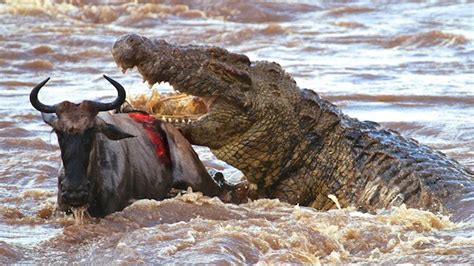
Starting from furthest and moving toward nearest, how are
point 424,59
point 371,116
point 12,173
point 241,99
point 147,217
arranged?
point 424,59, point 371,116, point 12,173, point 241,99, point 147,217

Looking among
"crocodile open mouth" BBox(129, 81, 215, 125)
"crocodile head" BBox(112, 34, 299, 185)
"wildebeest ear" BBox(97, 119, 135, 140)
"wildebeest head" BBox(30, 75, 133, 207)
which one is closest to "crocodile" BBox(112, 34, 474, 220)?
"crocodile head" BBox(112, 34, 299, 185)

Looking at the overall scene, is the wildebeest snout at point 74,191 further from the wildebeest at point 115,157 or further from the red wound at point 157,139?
the red wound at point 157,139

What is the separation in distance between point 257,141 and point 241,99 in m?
0.36

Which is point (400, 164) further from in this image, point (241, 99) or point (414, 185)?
point (241, 99)

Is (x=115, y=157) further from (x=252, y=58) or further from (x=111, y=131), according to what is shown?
(x=252, y=58)

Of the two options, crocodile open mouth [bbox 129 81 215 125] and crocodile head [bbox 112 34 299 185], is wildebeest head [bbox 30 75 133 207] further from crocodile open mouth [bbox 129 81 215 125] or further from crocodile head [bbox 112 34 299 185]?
crocodile open mouth [bbox 129 81 215 125]

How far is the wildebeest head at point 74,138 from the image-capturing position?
7.37 meters

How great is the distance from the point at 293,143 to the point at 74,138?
194 cm

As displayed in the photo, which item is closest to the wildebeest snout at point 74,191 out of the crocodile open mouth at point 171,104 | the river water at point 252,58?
the river water at point 252,58

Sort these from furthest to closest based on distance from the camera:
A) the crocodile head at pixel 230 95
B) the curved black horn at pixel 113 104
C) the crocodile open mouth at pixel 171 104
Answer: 1. the crocodile open mouth at pixel 171 104
2. the crocodile head at pixel 230 95
3. the curved black horn at pixel 113 104

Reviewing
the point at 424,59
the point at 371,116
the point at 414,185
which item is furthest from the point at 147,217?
the point at 424,59

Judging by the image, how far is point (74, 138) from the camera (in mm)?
7383

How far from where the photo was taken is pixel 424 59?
1758 centimetres

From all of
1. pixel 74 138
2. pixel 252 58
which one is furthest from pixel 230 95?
pixel 252 58
